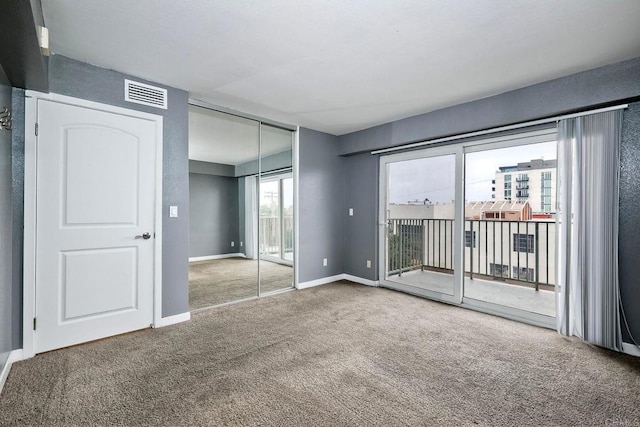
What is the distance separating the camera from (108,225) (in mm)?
2766

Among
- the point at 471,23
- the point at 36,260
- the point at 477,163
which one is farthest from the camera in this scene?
the point at 477,163

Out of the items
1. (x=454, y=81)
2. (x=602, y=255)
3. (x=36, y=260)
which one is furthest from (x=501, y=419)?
(x=36, y=260)

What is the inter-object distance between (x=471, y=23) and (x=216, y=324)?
3.38 meters

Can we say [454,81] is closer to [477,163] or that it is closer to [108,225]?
Answer: [477,163]

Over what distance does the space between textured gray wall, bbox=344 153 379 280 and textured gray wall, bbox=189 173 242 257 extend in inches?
83.3

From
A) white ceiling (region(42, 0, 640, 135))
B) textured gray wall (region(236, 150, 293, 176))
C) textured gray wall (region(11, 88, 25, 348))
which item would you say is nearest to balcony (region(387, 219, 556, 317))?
textured gray wall (region(236, 150, 293, 176))

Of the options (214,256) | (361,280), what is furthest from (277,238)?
(214,256)

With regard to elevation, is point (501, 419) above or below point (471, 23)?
below

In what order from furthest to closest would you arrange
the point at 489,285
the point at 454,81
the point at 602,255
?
the point at 489,285 → the point at 454,81 → the point at 602,255

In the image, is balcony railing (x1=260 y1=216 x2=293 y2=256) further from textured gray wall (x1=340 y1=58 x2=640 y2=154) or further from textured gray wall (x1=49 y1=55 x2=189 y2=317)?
textured gray wall (x1=340 y1=58 x2=640 y2=154)

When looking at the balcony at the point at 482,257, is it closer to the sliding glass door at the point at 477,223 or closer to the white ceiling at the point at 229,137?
the sliding glass door at the point at 477,223

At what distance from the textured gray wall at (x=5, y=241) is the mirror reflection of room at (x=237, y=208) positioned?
1613 millimetres

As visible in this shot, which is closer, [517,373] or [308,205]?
→ [517,373]

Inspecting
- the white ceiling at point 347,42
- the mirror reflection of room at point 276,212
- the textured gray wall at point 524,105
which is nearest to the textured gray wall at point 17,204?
the white ceiling at point 347,42
